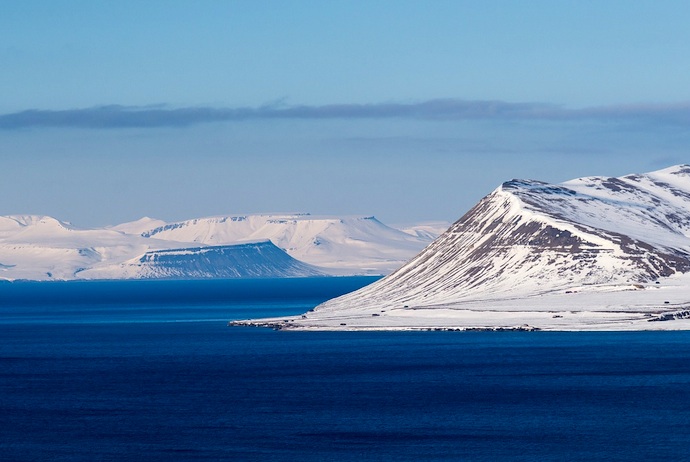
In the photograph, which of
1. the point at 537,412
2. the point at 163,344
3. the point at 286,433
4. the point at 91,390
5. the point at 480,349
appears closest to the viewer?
the point at 286,433

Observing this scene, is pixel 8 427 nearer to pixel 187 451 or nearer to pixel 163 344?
pixel 187 451

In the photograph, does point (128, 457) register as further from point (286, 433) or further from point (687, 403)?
point (687, 403)

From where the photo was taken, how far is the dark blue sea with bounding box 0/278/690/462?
3920 inches

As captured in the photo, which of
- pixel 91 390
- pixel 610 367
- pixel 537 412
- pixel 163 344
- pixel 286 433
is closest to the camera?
pixel 286 433

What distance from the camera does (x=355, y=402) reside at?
407 ft

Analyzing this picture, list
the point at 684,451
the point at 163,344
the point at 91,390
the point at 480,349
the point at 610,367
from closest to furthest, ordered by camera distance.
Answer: the point at 684,451
the point at 91,390
the point at 610,367
the point at 480,349
the point at 163,344

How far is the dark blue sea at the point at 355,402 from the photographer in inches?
3920

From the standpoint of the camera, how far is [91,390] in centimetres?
13738

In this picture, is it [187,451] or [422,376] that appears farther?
[422,376]

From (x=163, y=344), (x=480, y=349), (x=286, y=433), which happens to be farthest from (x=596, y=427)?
(x=163, y=344)

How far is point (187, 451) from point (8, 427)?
19.6 metres

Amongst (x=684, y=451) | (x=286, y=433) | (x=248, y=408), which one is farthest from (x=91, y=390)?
(x=684, y=451)

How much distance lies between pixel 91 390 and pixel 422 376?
29.9m

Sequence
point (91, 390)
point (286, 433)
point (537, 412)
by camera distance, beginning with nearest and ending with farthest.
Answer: point (286, 433) → point (537, 412) → point (91, 390)
